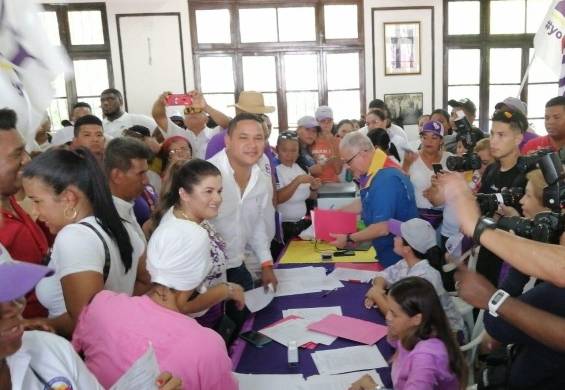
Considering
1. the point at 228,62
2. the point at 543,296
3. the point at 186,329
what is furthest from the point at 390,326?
the point at 228,62

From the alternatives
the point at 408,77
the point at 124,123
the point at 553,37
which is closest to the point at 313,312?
the point at 553,37

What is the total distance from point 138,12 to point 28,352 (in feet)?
22.3

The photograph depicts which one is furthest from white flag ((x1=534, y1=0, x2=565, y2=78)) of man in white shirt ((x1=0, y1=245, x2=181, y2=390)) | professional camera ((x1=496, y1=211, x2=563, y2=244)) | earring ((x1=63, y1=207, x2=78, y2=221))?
man in white shirt ((x1=0, y1=245, x2=181, y2=390))

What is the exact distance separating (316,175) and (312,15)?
3.83m

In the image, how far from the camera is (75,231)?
1348 mm

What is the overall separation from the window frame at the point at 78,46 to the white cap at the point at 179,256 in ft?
21.0

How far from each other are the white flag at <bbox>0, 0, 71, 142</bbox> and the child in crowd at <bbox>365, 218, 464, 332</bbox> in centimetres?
151

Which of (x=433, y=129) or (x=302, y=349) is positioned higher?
(x=433, y=129)

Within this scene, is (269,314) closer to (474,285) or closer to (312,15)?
(474,285)

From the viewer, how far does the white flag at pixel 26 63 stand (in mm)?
1290

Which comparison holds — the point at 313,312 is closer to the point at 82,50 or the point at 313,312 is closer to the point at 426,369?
the point at 426,369

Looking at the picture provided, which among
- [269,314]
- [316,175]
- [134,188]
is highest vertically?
[134,188]

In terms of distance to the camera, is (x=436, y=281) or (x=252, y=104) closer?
(x=436, y=281)

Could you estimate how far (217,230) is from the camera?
94.3 inches
